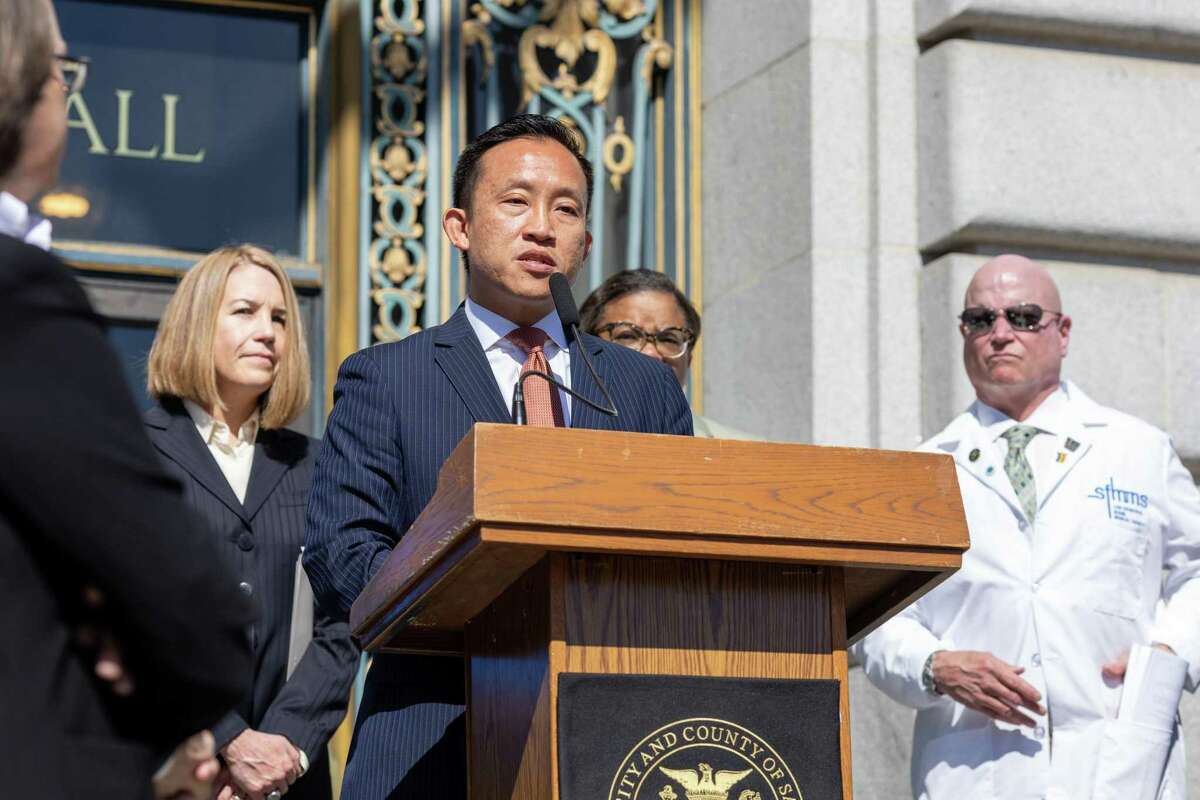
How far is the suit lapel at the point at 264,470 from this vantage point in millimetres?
5094

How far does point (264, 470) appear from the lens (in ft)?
17.0

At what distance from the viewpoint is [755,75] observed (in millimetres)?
7301

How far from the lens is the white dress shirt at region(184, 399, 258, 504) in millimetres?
5207

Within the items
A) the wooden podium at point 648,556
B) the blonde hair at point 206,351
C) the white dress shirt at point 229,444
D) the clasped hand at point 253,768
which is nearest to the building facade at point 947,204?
the blonde hair at point 206,351

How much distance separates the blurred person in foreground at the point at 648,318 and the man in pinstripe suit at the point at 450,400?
1.65 metres

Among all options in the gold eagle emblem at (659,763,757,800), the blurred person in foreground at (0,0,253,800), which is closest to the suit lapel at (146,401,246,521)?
the gold eagle emblem at (659,763,757,800)

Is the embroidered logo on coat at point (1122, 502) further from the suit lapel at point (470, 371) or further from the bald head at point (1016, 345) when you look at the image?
the suit lapel at point (470, 371)

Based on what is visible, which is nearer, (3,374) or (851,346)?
(3,374)

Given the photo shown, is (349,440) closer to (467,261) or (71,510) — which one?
(467,261)

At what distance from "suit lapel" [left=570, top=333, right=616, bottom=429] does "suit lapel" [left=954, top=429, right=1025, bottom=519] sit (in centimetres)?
173

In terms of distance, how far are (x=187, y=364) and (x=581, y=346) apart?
180 cm

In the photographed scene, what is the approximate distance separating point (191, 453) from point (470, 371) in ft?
4.81

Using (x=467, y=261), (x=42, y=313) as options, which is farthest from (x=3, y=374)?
(x=467, y=261)

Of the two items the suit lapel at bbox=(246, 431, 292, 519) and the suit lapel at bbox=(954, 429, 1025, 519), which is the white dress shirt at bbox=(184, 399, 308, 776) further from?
the suit lapel at bbox=(954, 429, 1025, 519)
